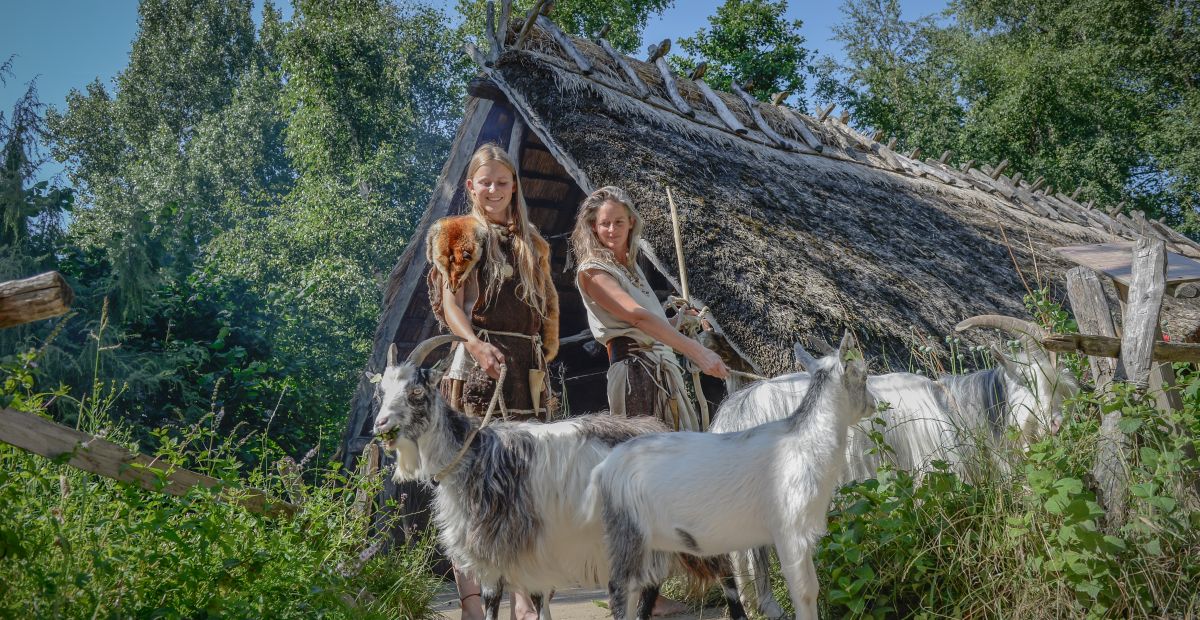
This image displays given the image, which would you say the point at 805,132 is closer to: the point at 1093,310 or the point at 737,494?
the point at 1093,310

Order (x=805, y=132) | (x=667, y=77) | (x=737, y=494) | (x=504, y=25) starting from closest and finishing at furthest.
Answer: (x=737, y=494)
(x=504, y=25)
(x=667, y=77)
(x=805, y=132)

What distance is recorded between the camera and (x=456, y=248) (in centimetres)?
401

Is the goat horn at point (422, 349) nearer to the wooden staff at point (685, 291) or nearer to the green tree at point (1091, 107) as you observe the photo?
the wooden staff at point (685, 291)

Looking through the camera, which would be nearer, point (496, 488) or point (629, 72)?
point (496, 488)

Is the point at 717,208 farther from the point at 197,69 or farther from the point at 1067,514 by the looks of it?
the point at 197,69

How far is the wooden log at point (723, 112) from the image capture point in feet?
29.0

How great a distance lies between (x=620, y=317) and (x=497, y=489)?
99 cm

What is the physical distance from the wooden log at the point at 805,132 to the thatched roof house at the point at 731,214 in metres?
0.02


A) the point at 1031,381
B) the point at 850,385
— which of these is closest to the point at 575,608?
the point at 850,385

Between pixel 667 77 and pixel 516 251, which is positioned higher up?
pixel 667 77

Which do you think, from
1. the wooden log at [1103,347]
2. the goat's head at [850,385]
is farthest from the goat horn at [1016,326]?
the goat's head at [850,385]

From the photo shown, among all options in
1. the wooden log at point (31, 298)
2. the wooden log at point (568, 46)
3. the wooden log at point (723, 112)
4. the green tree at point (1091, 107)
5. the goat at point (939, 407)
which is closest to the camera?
the wooden log at point (31, 298)

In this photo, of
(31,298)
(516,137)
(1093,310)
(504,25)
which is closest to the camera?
(31,298)

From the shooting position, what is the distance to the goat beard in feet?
11.0
